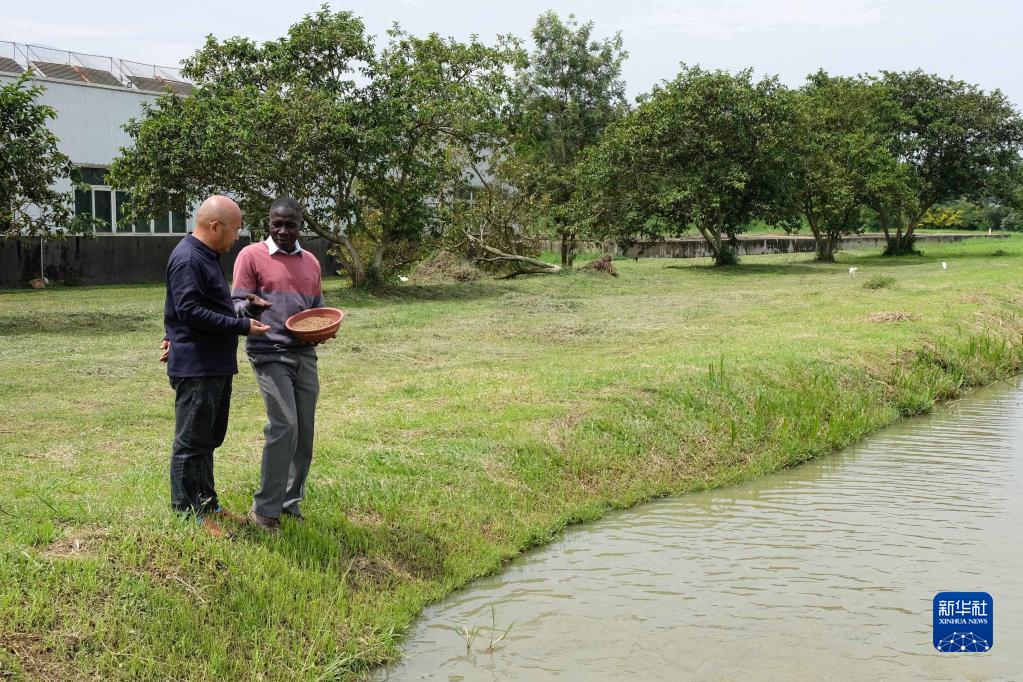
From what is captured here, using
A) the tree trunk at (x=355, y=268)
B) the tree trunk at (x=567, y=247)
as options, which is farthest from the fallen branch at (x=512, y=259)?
the tree trunk at (x=355, y=268)

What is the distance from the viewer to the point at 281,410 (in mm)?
6641

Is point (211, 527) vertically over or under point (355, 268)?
under

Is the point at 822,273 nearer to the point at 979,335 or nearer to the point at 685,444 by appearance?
the point at 979,335

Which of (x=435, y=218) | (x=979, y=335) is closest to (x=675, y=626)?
(x=979, y=335)

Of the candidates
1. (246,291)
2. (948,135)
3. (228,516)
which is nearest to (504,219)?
(948,135)

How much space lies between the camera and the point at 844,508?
31.0 ft

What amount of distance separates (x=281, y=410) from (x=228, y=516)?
2.20ft

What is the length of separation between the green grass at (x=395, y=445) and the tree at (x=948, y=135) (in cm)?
2380

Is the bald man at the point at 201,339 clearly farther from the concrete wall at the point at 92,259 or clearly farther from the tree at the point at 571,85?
the tree at the point at 571,85

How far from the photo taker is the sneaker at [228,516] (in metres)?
6.57

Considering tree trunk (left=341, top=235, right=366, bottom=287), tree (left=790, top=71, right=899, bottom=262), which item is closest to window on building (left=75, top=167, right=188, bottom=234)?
tree trunk (left=341, top=235, right=366, bottom=287)

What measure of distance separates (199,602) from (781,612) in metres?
3.34

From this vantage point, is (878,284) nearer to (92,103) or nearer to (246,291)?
(92,103)

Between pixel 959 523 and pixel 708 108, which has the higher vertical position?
pixel 708 108
